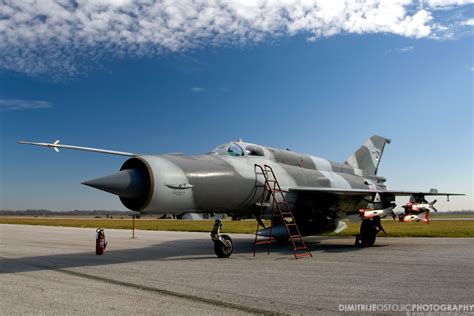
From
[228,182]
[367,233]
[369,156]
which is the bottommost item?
[367,233]

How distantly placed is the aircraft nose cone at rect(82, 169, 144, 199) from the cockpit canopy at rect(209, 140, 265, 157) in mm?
3172

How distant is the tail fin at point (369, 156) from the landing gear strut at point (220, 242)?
9644mm

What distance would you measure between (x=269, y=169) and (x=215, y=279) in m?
4.88

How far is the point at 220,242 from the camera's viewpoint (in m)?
9.87

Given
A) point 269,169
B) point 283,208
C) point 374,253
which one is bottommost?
point 374,253

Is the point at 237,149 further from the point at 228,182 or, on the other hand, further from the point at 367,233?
the point at 367,233

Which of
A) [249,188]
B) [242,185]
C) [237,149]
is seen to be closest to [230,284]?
[242,185]

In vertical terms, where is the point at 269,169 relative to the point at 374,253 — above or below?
above

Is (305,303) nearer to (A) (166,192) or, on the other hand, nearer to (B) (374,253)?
(A) (166,192)

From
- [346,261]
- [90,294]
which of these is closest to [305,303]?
[90,294]

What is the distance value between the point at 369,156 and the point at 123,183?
13915mm

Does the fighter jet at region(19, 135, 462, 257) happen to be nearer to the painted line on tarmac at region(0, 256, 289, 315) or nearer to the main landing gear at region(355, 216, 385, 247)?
the main landing gear at region(355, 216, 385, 247)

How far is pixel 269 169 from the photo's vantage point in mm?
11141

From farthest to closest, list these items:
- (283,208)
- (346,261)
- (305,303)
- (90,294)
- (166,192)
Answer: (283,208) → (346,261) → (166,192) → (90,294) → (305,303)
